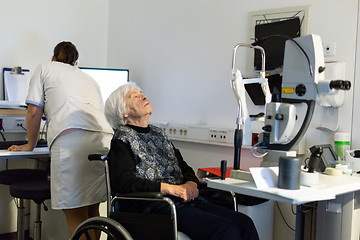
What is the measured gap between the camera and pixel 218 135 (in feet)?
10.0

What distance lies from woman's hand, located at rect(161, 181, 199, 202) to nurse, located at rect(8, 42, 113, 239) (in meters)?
0.72

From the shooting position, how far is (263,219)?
Result: 267 cm

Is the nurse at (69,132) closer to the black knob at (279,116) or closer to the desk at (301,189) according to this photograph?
the desk at (301,189)

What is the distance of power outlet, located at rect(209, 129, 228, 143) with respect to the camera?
3.01 m

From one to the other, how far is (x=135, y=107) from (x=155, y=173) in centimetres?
35

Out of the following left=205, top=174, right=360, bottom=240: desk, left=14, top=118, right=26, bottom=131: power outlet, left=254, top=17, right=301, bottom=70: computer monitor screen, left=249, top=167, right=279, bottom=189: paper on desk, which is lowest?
Answer: left=205, top=174, right=360, bottom=240: desk

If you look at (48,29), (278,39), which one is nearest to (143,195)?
(278,39)

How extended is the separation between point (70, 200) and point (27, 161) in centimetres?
108

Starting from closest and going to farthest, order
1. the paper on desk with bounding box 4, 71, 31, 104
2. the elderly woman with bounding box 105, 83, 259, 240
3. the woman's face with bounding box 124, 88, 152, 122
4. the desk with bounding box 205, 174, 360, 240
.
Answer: the desk with bounding box 205, 174, 360, 240, the elderly woman with bounding box 105, 83, 259, 240, the woman's face with bounding box 124, 88, 152, 122, the paper on desk with bounding box 4, 71, 31, 104

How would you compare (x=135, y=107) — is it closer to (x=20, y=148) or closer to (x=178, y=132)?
(x=20, y=148)

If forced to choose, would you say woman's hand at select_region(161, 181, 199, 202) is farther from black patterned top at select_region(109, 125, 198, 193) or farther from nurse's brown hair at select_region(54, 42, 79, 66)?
nurse's brown hair at select_region(54, 42, 79, 66)

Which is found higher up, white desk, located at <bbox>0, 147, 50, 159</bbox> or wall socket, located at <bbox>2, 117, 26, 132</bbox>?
wall socket, located at <bbox>2, 117, 26, 132</bbox>

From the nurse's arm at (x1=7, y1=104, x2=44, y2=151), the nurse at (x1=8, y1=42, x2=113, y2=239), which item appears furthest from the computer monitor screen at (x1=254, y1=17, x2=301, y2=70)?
the nurse's arm at (x1=7, y1=104, x2=44, y2=151)

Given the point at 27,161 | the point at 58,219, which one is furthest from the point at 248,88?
the point at 27,161
